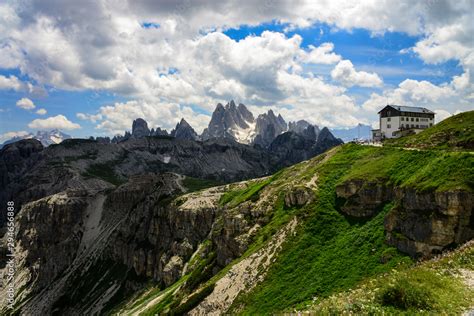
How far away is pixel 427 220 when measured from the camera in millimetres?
58688

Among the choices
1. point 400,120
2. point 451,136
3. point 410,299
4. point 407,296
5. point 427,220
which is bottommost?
point 427,220

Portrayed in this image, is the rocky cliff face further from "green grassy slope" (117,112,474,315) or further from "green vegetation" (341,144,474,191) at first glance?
"green vegetation" (341,144,474,191)

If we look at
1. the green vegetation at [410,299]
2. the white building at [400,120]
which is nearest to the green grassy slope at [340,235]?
the green vegetation at [410,299]

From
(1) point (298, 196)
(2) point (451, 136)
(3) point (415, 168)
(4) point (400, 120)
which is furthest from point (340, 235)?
(4) point (400, 120)

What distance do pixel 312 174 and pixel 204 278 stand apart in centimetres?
4324

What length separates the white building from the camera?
13600 centimetres

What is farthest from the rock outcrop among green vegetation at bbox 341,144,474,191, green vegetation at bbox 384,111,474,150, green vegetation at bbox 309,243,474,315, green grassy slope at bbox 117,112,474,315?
green vegetation at bbox 309,243,474,315

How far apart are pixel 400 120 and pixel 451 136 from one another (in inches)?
1872

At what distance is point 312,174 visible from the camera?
103m

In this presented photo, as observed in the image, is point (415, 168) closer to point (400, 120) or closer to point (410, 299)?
point (410, 299)

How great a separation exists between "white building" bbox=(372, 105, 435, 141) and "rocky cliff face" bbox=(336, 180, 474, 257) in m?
70.4

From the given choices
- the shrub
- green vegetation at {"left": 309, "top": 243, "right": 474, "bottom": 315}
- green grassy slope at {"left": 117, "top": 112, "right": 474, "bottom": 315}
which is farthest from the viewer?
green grassy slope at {"left": 117, "top": 112, "right": 474, "bottom": 315}

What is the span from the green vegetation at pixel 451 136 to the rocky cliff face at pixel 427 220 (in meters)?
21.6

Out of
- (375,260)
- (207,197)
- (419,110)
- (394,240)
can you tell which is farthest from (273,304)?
(207,197)
